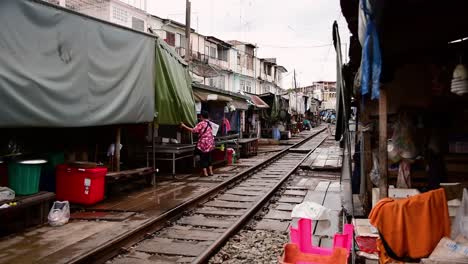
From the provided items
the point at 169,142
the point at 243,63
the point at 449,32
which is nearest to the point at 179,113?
the point at 169,142

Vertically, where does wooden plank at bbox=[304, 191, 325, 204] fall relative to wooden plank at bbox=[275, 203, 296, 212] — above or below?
above

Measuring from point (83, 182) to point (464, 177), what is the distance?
707 cm

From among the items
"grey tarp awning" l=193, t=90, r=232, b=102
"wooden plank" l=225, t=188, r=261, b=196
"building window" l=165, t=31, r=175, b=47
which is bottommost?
"wooden plank" l=225, t=188, r=261, b=196

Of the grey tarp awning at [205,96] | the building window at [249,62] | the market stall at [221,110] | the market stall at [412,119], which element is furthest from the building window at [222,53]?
the market stall at [412,119]

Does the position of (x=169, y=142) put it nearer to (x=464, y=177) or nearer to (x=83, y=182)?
(x=83, y=182)

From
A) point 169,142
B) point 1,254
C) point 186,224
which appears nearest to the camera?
point 1,254

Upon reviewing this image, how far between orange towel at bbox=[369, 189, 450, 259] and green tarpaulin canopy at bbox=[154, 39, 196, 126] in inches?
316

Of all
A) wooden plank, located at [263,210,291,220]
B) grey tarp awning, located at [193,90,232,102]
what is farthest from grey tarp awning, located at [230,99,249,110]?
wooden plank, located at [263,210,291,220]

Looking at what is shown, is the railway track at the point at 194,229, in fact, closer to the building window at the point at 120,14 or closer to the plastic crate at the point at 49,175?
the plastic crate at the point at 49,175

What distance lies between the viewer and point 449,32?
4.41 m

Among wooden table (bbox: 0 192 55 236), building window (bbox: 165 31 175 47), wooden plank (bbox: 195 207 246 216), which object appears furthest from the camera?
building window (bbox: 165 31 175 47)

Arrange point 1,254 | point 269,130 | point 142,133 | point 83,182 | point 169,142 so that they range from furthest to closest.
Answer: point 269,130 → point 169,142 → point 142,133 → point 83,182 → point 1,254

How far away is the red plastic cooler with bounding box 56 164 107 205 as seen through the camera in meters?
8.05

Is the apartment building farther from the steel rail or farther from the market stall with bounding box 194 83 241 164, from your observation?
the steel rail
